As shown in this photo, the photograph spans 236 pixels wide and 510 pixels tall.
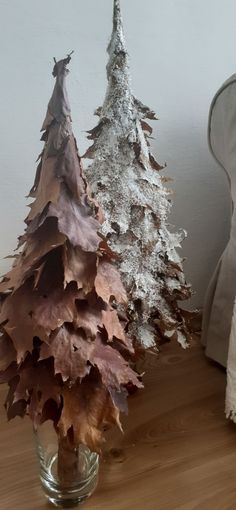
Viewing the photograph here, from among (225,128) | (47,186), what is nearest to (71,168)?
(47,186)

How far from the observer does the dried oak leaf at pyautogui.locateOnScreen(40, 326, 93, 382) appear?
0.56m

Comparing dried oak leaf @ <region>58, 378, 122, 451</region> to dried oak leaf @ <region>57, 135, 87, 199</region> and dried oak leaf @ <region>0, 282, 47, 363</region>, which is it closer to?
dried oak leaf @ <region>0, 282, 47, 363</region>

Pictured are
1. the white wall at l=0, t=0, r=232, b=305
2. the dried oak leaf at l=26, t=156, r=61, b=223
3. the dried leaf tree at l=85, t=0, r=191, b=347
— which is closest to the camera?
the dried oak leaf at l=26, t=156, r=61, b=223

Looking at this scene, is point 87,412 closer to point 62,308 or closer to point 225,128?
point 62,308

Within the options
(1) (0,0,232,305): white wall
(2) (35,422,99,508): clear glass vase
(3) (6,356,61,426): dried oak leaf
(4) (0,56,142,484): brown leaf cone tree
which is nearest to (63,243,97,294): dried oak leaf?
(4) (0,56,142,484): brown leaf cone tree

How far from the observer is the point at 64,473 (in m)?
0.71

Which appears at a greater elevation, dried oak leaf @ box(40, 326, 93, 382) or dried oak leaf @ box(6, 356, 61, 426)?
dried oak leaf @ box(40, 326, 93, 382)

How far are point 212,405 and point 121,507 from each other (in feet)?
0.83

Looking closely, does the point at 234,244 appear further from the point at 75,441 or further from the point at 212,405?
the point at 75,441

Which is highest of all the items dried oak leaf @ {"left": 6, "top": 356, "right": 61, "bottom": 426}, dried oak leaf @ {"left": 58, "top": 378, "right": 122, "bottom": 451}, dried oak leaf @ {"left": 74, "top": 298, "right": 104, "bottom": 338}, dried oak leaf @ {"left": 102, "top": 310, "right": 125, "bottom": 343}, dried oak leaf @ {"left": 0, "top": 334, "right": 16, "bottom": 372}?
dried oak leaf @ {"left": 74, "top": 298, "right": 104, "bottom": 338}

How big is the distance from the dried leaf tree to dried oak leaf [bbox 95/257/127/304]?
12cm

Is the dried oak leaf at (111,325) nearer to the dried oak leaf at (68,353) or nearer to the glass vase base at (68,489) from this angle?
the dried oak leaf at (68,353)

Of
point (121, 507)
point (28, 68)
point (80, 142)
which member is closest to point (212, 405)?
point (121, 507)

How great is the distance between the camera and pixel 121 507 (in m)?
0.70
